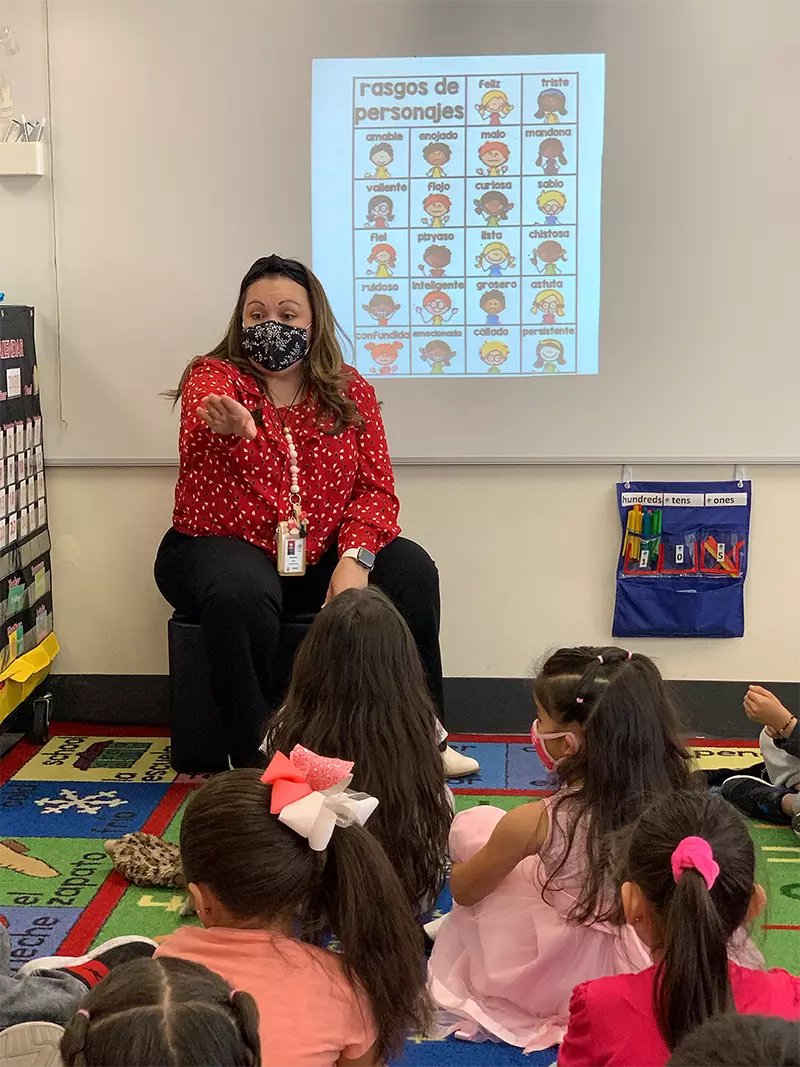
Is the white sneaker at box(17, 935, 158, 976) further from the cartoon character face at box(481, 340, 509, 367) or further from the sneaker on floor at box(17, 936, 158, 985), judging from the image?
the cartoon character face at box(481, 340, 509, 367)

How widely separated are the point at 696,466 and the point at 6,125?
1964 mm

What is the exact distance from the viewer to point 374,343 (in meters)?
3.04

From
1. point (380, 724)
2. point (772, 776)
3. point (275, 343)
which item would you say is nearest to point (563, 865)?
point (380, 724)

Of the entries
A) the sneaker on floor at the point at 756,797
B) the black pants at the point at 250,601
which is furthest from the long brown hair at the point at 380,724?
the sneaker on floor at the point at 756,797

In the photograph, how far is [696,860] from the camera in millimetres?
1163

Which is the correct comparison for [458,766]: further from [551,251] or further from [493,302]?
[551,251]

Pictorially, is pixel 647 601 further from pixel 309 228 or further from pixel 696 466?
pixel 309 228

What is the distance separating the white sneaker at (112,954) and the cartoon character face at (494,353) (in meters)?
1.70

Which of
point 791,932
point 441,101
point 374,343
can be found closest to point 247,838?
point 791,932

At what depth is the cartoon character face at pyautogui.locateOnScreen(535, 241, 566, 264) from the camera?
298cm

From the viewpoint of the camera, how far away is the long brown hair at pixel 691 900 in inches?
45.3

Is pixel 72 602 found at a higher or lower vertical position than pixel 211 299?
lower

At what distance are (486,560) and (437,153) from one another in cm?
106

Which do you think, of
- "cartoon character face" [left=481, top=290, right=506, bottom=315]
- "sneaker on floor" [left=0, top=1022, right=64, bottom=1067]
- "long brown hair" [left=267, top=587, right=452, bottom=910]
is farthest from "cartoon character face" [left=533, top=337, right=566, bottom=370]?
"sneaker on floor" [left=0, top=1022, right=64, bottom=1067]
